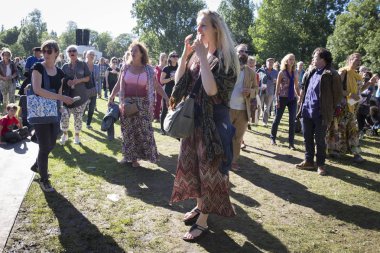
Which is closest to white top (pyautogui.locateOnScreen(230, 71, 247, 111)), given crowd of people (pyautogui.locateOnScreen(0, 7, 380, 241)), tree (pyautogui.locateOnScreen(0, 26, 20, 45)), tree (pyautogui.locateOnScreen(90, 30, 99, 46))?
crowd of people (pyautogui.locateOnScreen(0, 7, 380, 241))

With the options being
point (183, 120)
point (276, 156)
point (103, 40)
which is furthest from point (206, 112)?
point (103, 40)

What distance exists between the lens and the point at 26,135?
26.6 ft

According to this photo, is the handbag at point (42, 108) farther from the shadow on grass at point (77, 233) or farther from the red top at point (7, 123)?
the red top at point (7, 123)

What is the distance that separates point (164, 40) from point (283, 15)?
24.4 meters

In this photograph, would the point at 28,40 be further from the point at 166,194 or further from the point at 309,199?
the point at 309,199

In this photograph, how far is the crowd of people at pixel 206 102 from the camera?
3281 mm

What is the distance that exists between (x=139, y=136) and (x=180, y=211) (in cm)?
200

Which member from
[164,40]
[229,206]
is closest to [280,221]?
[229,206]

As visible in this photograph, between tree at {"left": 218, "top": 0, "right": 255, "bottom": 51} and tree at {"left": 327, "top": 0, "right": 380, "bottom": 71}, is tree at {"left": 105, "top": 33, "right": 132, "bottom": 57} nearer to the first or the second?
tree at {"left": 218, "top": 0, "right": 255, "bottom": 51}

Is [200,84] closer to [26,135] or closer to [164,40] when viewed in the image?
[26,135]

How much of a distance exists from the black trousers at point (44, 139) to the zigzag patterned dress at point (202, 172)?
191 centimetres

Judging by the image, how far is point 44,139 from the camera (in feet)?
14.5

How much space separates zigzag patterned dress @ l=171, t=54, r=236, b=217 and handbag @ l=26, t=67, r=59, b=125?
1901 millimetres

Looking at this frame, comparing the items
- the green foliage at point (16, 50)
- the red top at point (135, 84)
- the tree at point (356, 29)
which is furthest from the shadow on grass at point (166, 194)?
the green foliage at point (16, 50)
